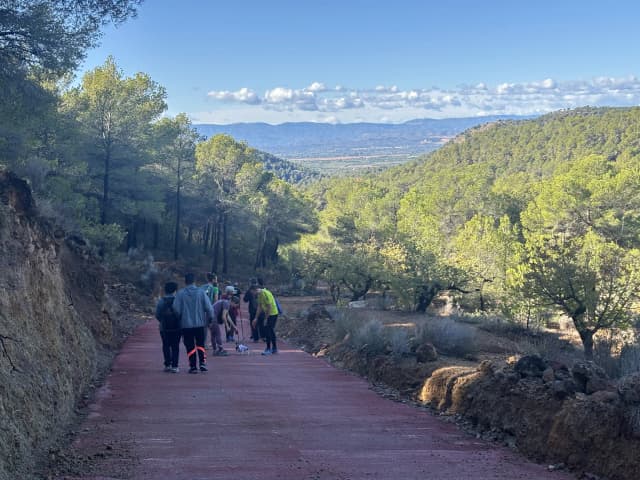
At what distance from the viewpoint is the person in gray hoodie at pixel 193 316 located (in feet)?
37.0

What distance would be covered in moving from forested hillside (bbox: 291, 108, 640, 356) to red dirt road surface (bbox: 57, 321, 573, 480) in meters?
10.3

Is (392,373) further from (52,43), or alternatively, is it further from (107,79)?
(107,79)

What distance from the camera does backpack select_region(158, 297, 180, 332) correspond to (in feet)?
37.4

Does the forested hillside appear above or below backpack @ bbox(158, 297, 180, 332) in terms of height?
below

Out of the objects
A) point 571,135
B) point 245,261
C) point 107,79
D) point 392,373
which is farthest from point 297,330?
point 571,135

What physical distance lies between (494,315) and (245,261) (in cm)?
3350

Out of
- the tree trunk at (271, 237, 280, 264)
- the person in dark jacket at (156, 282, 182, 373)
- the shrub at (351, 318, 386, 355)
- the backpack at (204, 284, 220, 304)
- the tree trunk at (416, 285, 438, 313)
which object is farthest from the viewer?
the tree trunk at (271, 237, 280, 264)

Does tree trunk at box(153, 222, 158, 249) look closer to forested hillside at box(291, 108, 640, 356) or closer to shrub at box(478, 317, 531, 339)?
forested hillside at box(291, 108, 640, 356)

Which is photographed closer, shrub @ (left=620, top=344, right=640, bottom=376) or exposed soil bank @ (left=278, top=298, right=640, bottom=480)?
exposed soil bank @ (left=278, top=298, right=640, bottom=480)

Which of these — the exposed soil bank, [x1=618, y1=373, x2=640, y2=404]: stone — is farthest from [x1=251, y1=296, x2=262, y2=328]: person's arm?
[x1=618, y1=373, x2=640, y2=404]: stone

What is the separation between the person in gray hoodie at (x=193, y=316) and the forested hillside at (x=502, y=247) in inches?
398

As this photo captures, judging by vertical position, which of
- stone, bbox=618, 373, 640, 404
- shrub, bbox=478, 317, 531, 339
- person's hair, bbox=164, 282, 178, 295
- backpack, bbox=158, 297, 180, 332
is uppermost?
stone, bbox=618, 373, 640, 404

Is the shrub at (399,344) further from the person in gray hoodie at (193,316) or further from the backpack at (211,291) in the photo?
the backpack at (211,291)

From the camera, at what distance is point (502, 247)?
1328 inches
